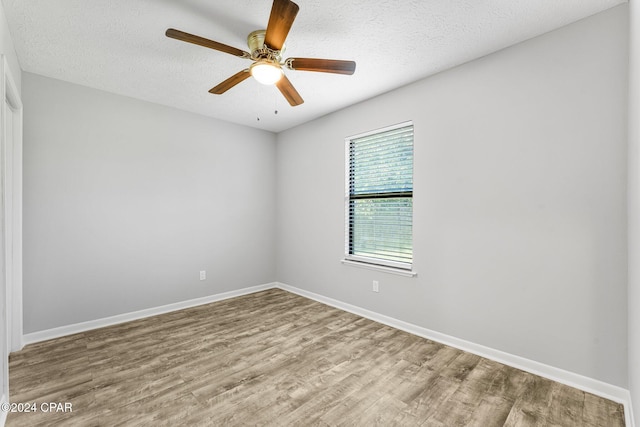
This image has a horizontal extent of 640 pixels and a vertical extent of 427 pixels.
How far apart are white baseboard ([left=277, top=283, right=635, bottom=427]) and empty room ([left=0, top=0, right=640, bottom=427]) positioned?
13 millimetres

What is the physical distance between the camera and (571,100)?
209 centimetres

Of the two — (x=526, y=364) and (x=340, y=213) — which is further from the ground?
(x=340, y=213)

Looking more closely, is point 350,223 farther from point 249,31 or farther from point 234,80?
point 249,31

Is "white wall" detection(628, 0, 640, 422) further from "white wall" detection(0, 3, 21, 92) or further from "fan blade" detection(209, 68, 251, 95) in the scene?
"white wall" detection(0, 3, 21, 92)

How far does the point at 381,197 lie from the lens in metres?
3.43

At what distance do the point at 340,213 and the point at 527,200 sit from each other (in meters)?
2.07

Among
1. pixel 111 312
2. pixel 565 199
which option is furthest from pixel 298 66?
Answer: pixel 111 312

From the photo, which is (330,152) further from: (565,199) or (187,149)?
(565,199)

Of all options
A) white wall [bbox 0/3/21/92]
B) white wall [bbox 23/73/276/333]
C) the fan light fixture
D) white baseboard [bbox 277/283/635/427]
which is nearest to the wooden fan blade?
the fan light fixture

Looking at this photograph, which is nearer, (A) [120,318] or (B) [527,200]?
(B) [527,200]

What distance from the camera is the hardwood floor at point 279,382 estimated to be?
1776 mm

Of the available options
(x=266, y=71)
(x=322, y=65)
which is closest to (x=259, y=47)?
(x=266, y=71)

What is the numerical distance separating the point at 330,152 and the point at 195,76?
1.83 meters

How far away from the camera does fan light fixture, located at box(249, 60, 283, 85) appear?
2010 millimetres
